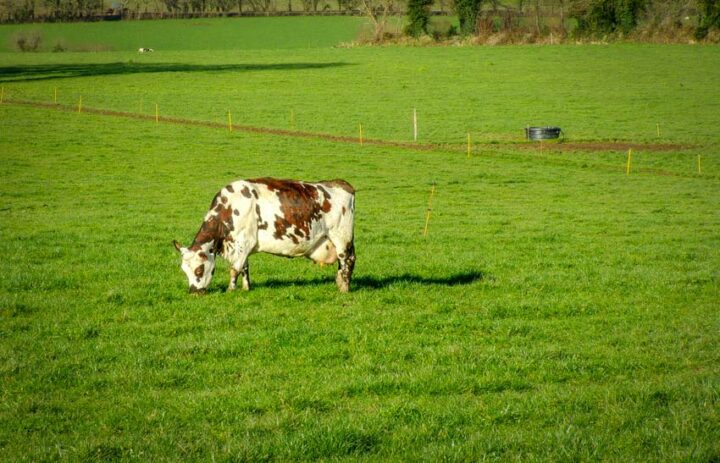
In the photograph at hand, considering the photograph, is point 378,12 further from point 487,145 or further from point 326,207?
point 326,207

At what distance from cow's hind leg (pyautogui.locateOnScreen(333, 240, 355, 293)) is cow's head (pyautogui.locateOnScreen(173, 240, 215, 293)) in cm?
238

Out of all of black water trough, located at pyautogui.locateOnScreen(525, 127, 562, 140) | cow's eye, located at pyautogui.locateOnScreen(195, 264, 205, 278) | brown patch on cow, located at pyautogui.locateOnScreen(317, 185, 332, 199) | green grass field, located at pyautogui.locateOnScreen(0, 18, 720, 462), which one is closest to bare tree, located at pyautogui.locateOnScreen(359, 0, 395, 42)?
black water trough, located at pyautogui.locateOnScreen(525, 127, 562, 140)

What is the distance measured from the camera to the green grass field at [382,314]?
9664 millimetres

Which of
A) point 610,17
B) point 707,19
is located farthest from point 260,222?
point 610,17

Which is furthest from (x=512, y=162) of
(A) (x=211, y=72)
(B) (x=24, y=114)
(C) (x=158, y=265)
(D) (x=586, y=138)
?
(A) (x=211, y=72)

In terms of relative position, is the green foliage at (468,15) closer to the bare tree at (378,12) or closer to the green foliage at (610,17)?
the bare tree at (378,12)

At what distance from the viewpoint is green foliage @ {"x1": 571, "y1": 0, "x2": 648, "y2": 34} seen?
122 meters

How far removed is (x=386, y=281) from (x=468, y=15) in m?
116

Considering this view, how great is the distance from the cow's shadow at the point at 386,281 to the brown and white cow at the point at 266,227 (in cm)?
127

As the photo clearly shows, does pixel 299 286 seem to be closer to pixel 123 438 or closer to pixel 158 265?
pixel 158 265

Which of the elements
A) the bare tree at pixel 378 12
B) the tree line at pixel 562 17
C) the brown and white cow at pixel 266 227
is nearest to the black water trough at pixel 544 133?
the brown and white cow at pixel 266 227

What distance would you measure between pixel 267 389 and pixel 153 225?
665 inches

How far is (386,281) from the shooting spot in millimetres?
18344

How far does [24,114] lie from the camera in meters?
60.0
